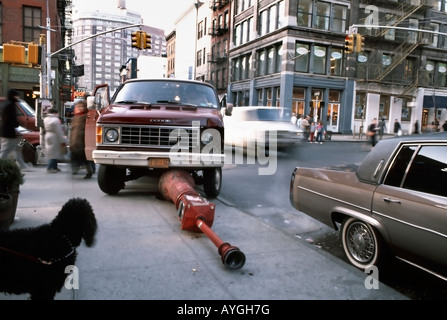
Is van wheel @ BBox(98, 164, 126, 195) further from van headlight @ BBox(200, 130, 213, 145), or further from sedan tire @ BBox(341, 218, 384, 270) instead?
sedan tire @ BBox(341, 218, 384, 270)

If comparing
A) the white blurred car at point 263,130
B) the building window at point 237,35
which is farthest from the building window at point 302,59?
the white blurred car at point 263,130

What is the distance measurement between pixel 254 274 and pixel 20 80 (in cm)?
3018

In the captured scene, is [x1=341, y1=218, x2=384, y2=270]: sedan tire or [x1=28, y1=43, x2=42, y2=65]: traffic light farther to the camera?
[x1=28, y1=43, x2=42, y2=65]: traffic light

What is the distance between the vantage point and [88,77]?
6969 inches

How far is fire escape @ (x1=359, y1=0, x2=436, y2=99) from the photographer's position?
33.2 metres

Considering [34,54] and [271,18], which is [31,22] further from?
[271,18]

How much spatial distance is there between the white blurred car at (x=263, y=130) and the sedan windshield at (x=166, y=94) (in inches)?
295

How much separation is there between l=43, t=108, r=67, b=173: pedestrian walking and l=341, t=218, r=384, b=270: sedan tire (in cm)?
748

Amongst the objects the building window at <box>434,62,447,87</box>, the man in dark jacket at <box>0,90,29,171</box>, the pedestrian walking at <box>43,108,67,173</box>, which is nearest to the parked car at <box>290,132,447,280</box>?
the pedestrian walking at <box>43,108,67,173</box>

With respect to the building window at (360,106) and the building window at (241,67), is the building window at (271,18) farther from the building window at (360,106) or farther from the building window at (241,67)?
the building window at (360,106)

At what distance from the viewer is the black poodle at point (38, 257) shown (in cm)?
259

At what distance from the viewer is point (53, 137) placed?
29.9ft

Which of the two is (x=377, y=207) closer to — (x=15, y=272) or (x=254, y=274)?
(x=254, y=274)

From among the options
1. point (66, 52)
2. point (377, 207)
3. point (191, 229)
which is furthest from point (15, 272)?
point (66, 52)
